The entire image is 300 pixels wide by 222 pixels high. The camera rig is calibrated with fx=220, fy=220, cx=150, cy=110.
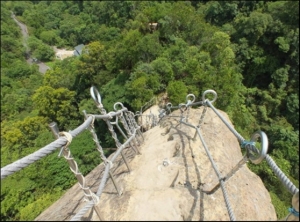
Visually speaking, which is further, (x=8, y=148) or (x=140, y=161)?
(x=8, y=148)

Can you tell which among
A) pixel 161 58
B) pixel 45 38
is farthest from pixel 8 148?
pixel 45 38

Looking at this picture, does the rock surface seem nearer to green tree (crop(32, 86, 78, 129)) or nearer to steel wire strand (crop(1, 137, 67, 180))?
steel wire strand (crop(1, 137, 67, 180))

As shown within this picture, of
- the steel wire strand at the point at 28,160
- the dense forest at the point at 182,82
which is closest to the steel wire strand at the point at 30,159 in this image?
the steel wire strand at the point at 28,160

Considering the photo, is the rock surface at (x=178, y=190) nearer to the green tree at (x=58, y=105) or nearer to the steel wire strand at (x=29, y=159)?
the steel wire strand at (x=29, y=159)

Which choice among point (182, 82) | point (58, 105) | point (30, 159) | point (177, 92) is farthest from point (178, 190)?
point (58, 105)

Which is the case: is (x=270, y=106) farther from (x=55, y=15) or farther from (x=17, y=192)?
(x=55, y=15)

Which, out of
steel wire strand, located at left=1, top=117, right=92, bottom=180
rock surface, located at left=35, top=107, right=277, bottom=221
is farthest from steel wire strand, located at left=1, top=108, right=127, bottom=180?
rock surface, located at left=35, top=107, right=277, bottom=221

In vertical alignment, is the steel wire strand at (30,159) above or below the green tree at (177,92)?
above
